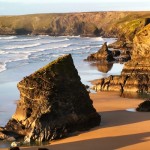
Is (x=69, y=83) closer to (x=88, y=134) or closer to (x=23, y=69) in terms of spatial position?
(x=88, y=134)

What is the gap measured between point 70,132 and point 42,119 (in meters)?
1.90

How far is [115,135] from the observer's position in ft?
84.4

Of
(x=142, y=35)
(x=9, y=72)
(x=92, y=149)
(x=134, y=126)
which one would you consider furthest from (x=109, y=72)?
(x=92, y=149)

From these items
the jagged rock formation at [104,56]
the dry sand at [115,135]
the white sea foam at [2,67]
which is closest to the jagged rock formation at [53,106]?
the dry sand at [115,135]

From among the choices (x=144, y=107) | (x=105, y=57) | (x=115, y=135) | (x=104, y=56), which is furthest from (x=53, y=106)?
(x=104, y=56)

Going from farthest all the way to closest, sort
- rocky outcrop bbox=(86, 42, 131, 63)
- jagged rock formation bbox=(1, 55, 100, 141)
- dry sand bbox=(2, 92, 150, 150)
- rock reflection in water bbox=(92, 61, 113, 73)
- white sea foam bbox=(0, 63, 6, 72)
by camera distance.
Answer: rocky outcrop bbox=(86, 42, 131, 63) → white sea foam bbox=(0, 63, 6, 72) → rock reflection in water bbox=(92, 61, 113, 73) → jagged rock formation bbox=(1, 55, 100, 141) → dry sand bbox=(2, 92, 150, 150)

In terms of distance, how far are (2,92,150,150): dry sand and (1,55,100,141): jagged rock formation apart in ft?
2.62

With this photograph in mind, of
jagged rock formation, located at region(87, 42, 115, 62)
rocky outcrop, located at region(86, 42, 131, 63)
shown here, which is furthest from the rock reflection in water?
jagged rock formation, located at region(87, 42, 115, 62)

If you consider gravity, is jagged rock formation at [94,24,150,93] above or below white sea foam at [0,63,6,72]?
above

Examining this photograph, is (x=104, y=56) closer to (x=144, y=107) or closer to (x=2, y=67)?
(x=2, y=67)

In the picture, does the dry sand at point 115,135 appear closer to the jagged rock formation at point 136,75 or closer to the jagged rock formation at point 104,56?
the jagged rock formation at point 136,75

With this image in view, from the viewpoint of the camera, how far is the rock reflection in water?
194ft

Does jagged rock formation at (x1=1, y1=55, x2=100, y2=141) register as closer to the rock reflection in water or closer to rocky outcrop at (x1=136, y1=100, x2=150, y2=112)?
rocky outcrop at (x1=136, y1=100, x2=150, y2=112)

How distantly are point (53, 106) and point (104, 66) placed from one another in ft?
123
